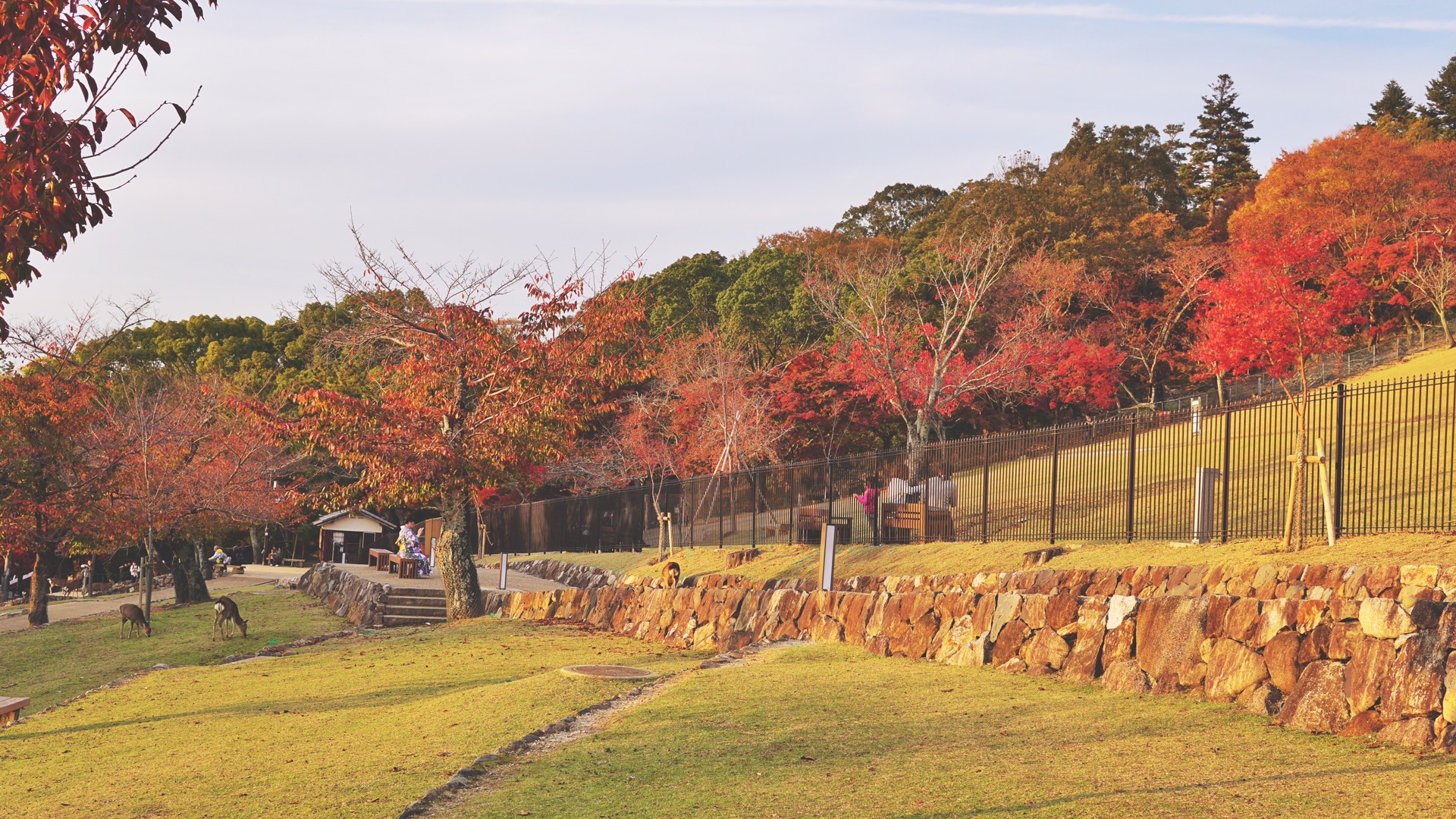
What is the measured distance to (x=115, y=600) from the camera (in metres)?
37.8

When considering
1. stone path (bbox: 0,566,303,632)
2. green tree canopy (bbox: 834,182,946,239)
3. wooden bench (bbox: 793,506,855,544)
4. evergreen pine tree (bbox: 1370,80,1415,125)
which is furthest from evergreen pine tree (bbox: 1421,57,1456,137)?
stone path (bbox: 0,566,303,632)

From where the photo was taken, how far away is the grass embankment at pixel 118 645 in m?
18.1

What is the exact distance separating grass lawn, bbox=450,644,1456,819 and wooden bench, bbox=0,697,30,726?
7.78 meters

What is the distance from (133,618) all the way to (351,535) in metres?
29.8

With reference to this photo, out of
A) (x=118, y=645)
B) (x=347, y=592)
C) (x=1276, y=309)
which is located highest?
(x=1276, y=309)

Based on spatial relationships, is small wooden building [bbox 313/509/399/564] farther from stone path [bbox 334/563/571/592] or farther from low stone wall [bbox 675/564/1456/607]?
low stone wall [bbox 675/564/1456/607]

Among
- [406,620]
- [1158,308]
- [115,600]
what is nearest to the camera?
[406,620]

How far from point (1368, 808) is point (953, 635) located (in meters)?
6.04

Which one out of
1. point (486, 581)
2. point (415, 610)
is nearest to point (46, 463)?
point (415, 610)

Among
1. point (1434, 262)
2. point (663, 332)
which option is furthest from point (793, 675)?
point (1434, 262)

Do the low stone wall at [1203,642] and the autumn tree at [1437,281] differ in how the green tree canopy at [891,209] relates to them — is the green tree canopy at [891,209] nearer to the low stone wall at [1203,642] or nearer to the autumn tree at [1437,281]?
the autumn tree at [1437,281]

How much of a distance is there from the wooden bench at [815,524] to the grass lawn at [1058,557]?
1.36ft

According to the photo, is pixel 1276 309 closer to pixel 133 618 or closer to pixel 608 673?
pixel 608 673

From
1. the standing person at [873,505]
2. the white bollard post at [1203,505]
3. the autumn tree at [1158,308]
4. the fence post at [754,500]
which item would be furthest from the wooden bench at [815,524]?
the autumn tree at [1158,308]
